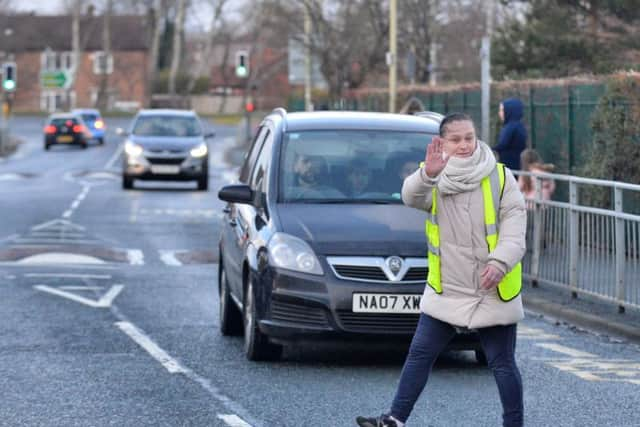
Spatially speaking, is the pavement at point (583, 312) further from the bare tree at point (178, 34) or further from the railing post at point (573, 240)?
the bare tree at point (178, 34)

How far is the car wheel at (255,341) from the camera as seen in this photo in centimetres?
1039

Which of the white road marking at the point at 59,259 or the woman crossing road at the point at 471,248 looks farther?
the white road marking at the point at 59,259

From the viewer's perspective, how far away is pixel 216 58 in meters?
166

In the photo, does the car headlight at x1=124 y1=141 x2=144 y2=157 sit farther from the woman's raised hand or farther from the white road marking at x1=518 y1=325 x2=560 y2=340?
the woman's raised hand

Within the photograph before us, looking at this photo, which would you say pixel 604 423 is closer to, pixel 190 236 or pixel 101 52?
pixel 190 236

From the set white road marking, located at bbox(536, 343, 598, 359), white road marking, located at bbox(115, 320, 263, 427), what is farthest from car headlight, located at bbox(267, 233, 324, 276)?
white road marking, located at bbox(536, 343, 598, 359)

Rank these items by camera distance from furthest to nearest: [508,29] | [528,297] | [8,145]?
1. [8,145]
2. [508,29]
3. [528,297]

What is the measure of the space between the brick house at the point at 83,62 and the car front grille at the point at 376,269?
123m

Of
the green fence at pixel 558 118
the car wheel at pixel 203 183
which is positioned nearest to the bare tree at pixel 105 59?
the car wheel at pixel 203 183

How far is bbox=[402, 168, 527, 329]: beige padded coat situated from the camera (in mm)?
7172

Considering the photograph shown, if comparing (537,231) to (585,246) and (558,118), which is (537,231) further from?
(558,118)

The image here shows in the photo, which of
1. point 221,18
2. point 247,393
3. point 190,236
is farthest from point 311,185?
point 221,18

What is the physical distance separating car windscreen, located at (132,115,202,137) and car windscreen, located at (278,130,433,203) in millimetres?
24786

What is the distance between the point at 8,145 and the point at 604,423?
6085 cm
